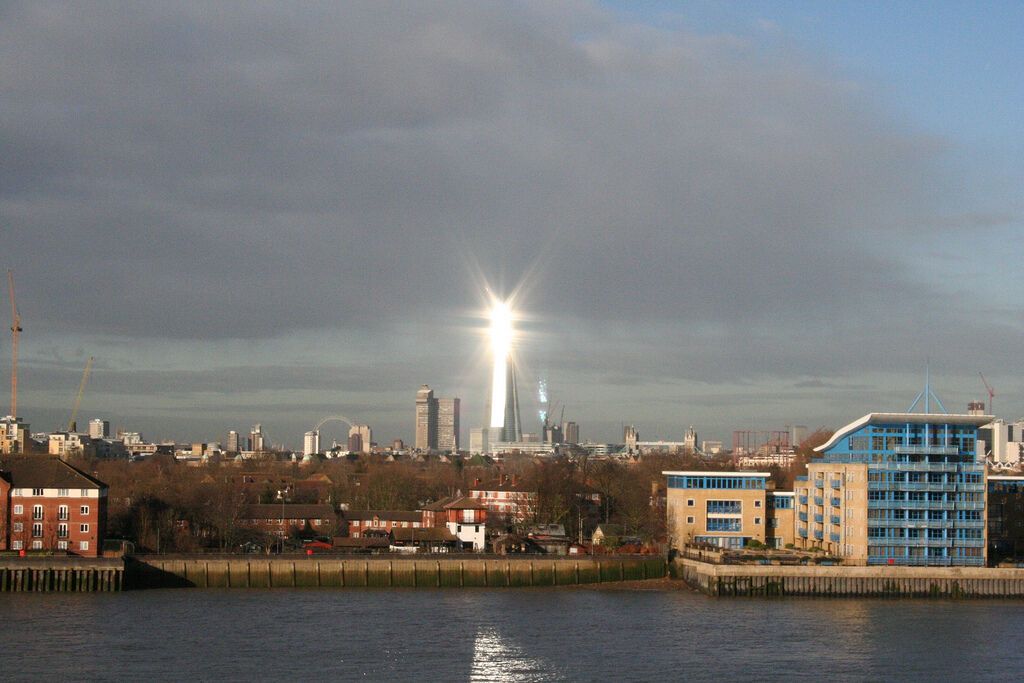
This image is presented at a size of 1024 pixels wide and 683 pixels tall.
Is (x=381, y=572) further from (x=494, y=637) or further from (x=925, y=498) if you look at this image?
(x=925, y=498)

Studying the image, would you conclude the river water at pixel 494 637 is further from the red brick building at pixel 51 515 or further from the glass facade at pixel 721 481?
the glass facade at pixel 721 481

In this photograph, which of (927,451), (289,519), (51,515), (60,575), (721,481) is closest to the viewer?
(60,575)

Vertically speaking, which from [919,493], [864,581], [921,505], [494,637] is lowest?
[494,637]

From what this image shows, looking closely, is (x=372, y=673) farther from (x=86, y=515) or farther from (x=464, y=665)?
(x=86, y=515)

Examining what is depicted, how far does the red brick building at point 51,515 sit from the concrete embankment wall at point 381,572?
425cm

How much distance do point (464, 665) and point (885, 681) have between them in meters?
13.4

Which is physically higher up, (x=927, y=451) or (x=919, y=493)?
(x=927, y=451)

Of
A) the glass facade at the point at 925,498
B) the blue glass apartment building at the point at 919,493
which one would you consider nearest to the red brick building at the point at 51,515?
the blue glass apartment building at the point at 919,493

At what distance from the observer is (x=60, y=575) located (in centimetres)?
6250

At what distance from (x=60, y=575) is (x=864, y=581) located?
38633 millimetres

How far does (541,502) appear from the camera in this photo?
9225 cm

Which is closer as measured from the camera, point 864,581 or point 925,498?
point 864,581

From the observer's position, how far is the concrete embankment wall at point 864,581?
6494 cm

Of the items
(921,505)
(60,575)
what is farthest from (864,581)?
(60,575)
